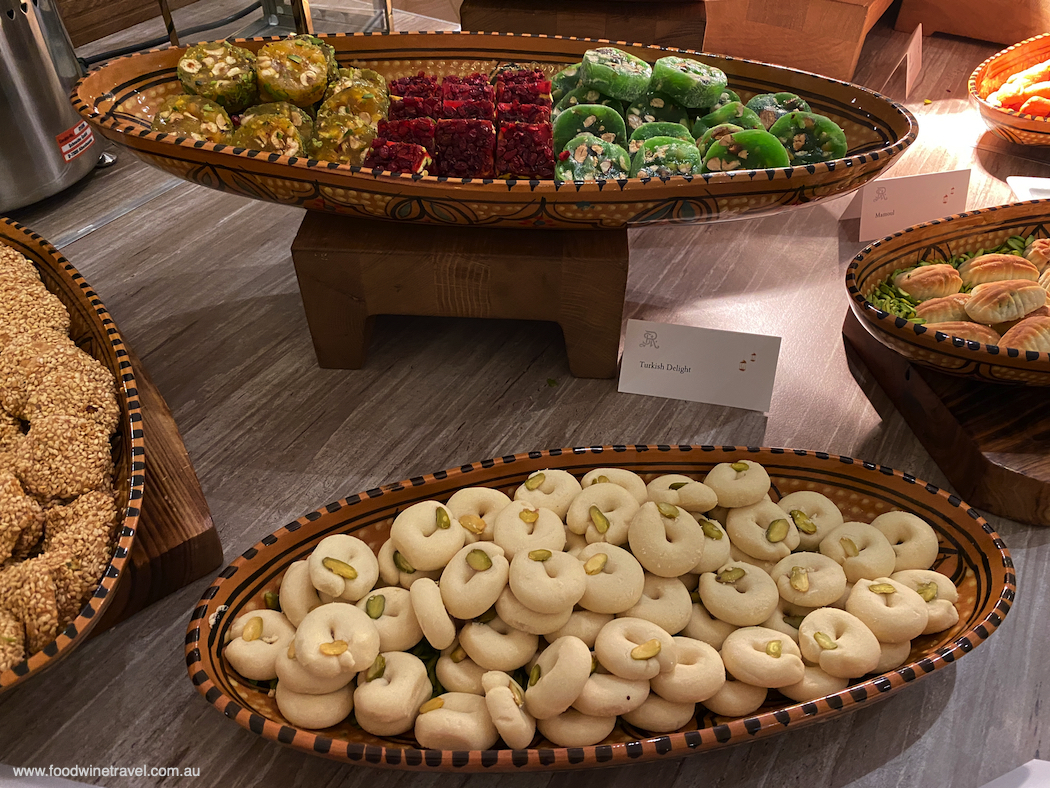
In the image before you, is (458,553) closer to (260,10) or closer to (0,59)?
(0,59)

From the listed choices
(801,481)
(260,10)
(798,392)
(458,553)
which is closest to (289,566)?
(458,553)

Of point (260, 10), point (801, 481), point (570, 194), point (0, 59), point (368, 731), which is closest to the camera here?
point (368, 731)

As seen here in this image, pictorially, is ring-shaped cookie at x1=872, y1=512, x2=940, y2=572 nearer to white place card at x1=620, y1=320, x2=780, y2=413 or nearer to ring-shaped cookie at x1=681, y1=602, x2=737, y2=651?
ring-shaped cookie at x1=681, y1=602, x2=737, y2=651

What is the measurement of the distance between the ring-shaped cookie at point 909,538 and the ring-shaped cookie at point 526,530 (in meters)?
0.35

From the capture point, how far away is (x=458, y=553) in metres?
0.75

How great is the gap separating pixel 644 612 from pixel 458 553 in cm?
18

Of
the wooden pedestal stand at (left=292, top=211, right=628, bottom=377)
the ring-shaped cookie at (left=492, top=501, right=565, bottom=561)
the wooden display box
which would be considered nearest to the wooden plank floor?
the wooden pedestal stand at (left=292, top=211, right=628, bottom=377)

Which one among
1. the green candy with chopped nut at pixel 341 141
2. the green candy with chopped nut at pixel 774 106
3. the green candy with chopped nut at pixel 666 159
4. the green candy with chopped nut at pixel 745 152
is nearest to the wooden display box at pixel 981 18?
the green candy with chopped nut at pixel 774 106

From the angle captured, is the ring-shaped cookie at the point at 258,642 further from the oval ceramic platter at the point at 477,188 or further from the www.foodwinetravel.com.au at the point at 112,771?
the oval ceramic platter at the point at 477,188

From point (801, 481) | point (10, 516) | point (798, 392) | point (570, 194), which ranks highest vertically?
point (570, 194)

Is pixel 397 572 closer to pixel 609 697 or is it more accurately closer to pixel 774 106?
pixel 609 697

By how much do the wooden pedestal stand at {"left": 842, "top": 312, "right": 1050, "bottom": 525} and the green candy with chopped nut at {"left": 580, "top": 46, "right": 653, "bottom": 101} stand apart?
621mm

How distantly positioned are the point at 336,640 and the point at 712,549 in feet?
1.22

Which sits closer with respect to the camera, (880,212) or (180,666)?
(180,666)
